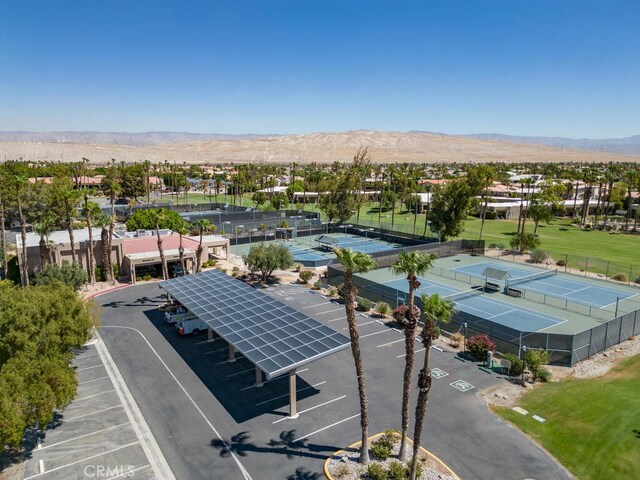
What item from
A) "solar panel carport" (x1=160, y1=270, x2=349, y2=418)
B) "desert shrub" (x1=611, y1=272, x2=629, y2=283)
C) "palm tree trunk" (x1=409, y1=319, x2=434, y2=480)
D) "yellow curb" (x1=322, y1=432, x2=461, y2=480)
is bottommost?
"yellow curb" (x1=322, y1=432, x2=461, y2=480)

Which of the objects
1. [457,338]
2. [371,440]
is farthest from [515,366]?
[371,440]

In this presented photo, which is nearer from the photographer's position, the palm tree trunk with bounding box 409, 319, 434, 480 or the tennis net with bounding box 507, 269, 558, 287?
the palm tree trunk with bounding box 409, 319, 434, 480

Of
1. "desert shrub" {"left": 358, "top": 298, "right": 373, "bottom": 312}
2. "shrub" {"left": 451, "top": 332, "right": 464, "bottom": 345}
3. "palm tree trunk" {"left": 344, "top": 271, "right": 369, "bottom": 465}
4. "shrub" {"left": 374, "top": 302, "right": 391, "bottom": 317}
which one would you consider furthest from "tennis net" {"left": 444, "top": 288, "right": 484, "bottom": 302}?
"palm tree trunk" {"left": 344, "top": 271, "right": 369, "bottom": 465}

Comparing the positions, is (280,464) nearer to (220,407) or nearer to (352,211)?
(220,407)

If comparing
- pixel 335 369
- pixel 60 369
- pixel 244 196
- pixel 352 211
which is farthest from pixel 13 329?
pixel 244 196

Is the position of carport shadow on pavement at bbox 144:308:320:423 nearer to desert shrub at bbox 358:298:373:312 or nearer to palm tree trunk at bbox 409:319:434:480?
palm tree trunk at bbox 409:319:434:480

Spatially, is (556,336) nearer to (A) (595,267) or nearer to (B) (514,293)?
(B) (514,293)

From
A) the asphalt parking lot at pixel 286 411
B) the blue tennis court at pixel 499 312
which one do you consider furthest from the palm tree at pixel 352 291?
the blue tennis court at pixel 499 312
